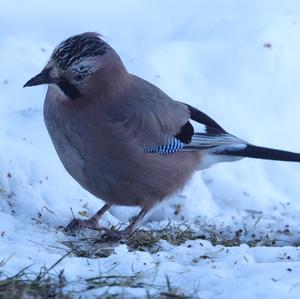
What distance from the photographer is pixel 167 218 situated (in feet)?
21.0

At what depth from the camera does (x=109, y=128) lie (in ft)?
17.3

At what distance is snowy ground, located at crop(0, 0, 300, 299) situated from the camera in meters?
4.29

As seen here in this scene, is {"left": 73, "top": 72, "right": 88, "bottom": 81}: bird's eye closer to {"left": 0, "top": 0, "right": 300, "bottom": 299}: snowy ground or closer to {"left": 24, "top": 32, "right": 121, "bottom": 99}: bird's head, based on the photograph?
{"left": 24, "top": 32, "right": 121, "bottom": 99}: bird's head

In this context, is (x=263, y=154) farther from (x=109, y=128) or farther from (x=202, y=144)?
(x=109, y=128)

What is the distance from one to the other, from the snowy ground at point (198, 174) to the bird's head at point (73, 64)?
2.70 ft

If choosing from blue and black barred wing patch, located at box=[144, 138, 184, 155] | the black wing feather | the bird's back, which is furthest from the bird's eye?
the black wing feather

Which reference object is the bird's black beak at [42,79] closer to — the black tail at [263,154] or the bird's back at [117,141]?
the bird's back at [117,141]

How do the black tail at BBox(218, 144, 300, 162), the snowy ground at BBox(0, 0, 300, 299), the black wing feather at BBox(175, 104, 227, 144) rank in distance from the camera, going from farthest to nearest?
the black tail at BBox(218, 144, 300, 162), the black wing feather at BBox(175, 104, 227, 144), the snowy ground at BBox(0, 0, 300, 299)

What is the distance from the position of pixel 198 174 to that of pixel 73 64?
210 cm

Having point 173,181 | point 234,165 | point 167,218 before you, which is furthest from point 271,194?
point 173,181

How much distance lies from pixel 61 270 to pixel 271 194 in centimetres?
323

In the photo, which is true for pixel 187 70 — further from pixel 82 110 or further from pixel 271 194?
pixel 82 110

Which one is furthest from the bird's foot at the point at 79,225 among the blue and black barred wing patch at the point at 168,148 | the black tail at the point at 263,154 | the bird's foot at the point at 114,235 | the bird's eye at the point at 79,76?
the black tail at the point at 263,154

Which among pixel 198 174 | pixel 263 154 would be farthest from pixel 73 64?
pixel 198 174
